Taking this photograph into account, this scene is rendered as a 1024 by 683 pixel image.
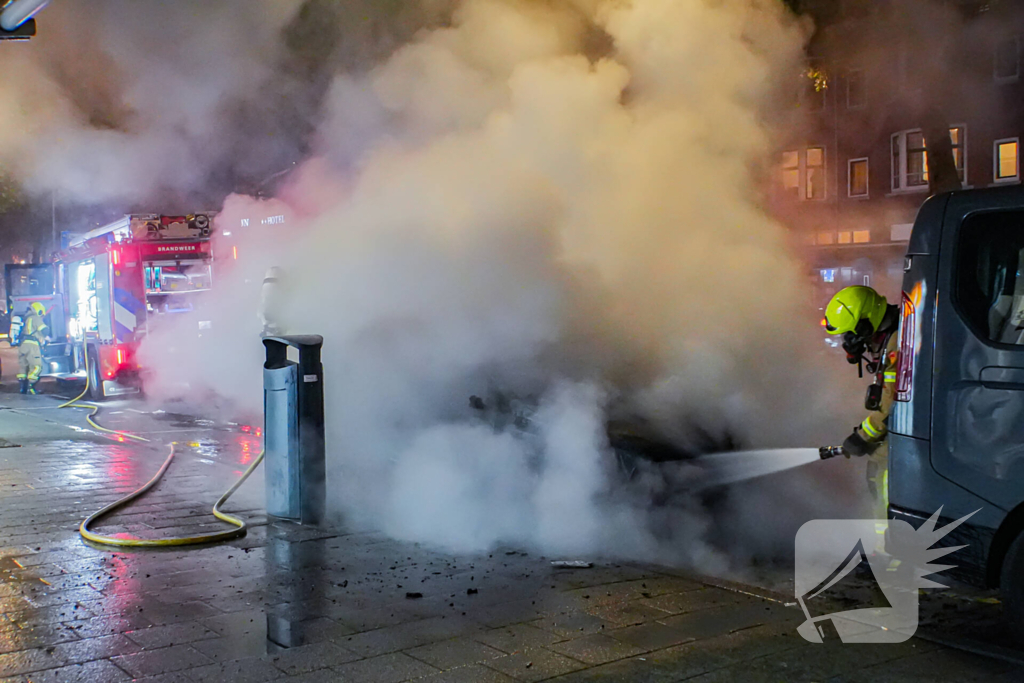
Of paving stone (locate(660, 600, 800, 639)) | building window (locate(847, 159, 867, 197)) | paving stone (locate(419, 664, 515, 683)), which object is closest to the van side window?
paving stone (locate(660, 600, 800, 639))

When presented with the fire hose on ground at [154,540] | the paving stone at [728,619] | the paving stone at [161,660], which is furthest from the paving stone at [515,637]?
the fire hose on ground at [154,540]

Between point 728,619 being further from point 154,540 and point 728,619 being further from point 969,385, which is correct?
point 154,540

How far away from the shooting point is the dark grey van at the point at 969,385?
152 inches

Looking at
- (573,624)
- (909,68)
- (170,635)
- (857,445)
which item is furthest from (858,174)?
(170,635)

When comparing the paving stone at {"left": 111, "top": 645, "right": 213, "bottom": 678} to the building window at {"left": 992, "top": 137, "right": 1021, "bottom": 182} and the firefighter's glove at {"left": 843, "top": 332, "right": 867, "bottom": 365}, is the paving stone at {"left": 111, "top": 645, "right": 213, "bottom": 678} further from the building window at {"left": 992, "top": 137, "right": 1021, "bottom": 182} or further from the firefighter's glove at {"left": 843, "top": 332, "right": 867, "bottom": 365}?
the building window at {"left": 992, "top": 137, "right": 1021, "bottom": 182}

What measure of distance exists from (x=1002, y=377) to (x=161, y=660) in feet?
11.7

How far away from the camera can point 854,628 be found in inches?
170

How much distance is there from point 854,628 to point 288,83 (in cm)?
782

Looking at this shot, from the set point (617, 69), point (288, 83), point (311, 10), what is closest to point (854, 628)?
point (617, 69)

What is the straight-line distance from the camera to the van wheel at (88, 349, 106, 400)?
1656 centimetres

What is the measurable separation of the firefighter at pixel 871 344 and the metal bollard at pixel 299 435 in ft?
11.0

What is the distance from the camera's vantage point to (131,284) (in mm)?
16234

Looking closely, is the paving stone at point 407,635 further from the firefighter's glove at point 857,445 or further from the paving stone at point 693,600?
the firefighter's glove at point 857,445

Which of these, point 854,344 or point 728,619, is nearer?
point 728,619
